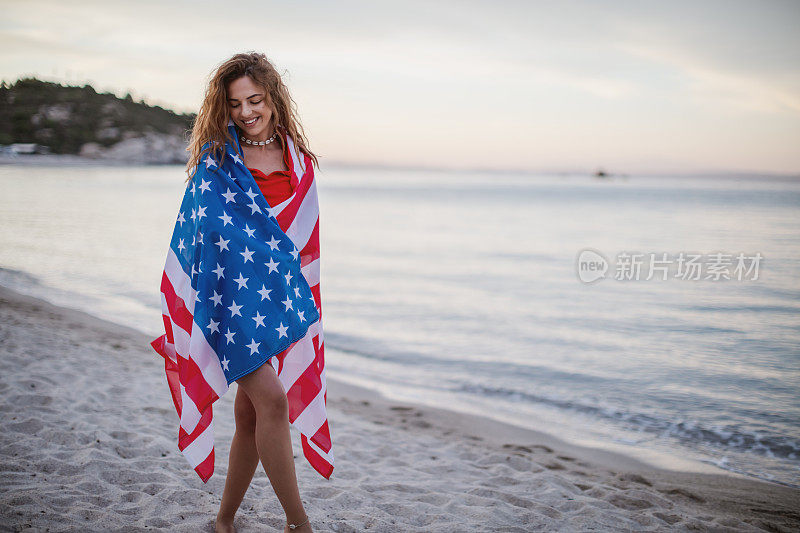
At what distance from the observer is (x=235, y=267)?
234 cm

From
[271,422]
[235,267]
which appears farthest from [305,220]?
[271,422]

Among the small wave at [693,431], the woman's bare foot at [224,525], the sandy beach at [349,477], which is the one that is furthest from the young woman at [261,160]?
the small wave at [693,431]

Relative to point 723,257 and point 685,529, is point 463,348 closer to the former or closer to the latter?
point 685,529

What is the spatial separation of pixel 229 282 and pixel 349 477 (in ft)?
6.91

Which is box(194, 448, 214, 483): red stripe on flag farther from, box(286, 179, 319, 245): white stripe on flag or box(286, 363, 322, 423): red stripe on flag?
box(286, 179, 319, 245): white stripe on flag

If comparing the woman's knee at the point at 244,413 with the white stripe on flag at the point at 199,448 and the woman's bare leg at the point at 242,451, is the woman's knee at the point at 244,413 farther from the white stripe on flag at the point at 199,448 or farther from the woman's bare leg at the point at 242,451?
the white stripe on flag at the point at 199,448

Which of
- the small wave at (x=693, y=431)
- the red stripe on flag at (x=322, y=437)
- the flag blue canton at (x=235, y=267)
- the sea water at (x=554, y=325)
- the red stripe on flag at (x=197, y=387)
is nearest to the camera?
the flag blue canton at (x=235, y=267)

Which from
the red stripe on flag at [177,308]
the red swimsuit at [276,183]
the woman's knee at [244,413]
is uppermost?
the red swimsuit at [276,183]

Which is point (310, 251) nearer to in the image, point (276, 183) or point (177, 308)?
point (276, 183)

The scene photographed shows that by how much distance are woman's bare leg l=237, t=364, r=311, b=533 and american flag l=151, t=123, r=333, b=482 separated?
72 millimetres

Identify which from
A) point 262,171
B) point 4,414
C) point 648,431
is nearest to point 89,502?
point 4,414

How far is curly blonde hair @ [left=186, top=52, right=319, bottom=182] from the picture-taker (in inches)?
96.0

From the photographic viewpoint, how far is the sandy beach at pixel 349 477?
307cm

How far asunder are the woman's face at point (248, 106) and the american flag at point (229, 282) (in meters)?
0.06
